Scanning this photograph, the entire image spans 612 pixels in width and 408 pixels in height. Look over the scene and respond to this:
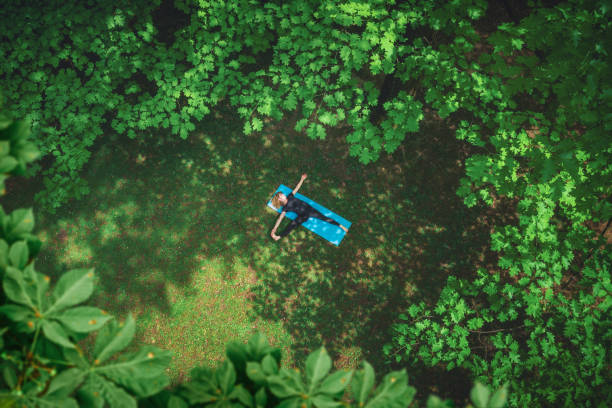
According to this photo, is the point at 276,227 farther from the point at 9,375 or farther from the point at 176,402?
the point at 9,375

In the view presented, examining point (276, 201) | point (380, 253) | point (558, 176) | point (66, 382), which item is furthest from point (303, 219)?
point (66, 382)

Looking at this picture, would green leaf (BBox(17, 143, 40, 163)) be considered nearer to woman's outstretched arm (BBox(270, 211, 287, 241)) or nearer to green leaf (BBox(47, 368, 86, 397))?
green leaf (BBox(47, 368, 86, 397))

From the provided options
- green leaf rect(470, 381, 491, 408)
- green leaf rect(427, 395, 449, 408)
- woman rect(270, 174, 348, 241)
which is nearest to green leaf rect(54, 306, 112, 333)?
green leaf rect(427, 395, 449, 408)

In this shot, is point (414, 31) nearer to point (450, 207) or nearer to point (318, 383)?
point (450, 207)

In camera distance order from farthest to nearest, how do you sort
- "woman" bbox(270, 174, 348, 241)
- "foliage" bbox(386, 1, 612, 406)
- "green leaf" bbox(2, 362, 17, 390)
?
"woman" bbox(270, 174, 348, 241) < "foliage" bbox(386, 1, 612, 406) < "green leaf" bbox(2, 362, 17, 390)

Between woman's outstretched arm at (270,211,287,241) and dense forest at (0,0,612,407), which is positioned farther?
woman's outstretched arm at (270,211,287,241)

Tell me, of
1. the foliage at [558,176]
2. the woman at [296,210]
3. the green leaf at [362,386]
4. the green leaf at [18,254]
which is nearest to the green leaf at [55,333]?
the green leaf at [18,254]

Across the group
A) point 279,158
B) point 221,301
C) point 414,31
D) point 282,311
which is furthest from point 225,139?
point 414,31
